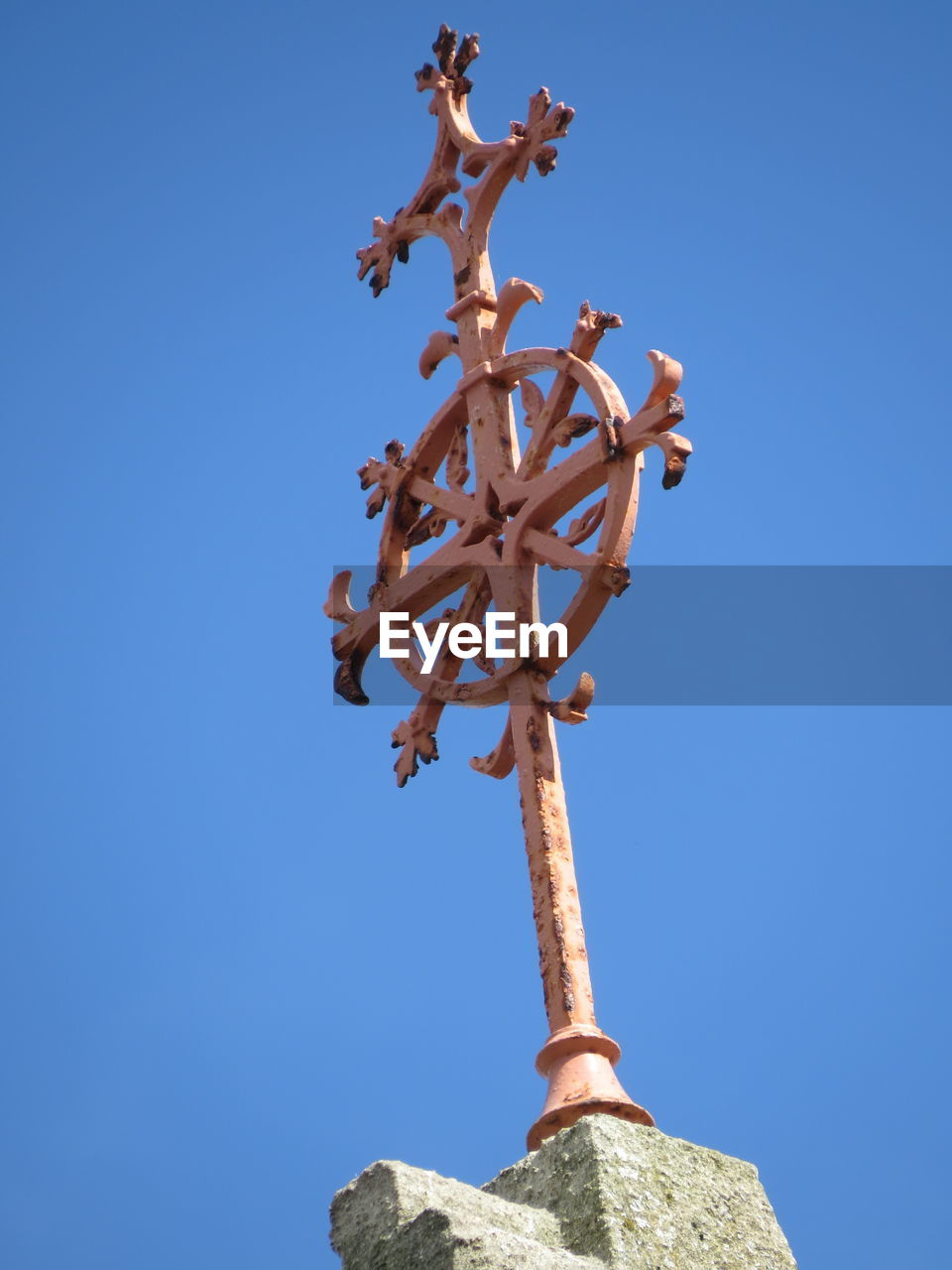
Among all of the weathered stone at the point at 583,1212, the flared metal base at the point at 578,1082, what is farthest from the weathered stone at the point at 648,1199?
the flared metal base at the point at 578,1082

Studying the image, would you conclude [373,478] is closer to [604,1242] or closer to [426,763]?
[426,763]

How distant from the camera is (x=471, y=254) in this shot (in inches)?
255

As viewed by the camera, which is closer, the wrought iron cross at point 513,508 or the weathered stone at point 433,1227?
the weathered stone at point 433,1227

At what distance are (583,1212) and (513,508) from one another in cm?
259

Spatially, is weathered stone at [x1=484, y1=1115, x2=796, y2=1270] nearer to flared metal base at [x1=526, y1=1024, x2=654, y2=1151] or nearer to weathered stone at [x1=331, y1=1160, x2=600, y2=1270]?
weathered stone at [x1=331, y1=1160, x2=600, y2=1270]

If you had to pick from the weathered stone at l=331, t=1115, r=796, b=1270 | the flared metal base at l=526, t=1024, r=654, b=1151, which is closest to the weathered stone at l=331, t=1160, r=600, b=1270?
the weathered stone at l=331, t=1115, r=796, b=1270

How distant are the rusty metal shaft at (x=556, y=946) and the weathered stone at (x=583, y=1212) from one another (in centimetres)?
30

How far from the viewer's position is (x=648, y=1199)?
12.8ft

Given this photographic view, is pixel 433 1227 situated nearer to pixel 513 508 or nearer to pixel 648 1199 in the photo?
pixel 648 1199

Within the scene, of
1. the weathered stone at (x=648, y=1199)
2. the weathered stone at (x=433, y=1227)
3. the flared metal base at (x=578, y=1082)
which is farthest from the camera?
the flared metal base at (x=578, y=1082)

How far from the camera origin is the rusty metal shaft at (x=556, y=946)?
445 centimetres

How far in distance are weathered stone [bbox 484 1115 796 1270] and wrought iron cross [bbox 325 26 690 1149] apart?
12.9 inches

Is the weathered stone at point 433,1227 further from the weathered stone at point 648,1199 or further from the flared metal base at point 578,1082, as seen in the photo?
the flared metal base at point 578,1082

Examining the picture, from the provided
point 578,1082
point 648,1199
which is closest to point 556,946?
point 578,1082
